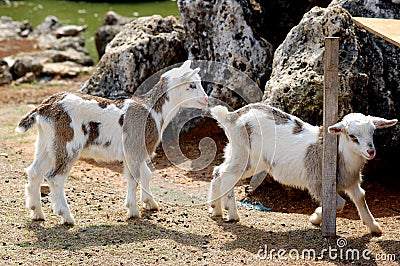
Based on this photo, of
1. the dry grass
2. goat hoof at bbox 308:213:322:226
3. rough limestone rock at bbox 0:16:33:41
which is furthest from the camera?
rough limestone rock at bbox 0:16:33:41

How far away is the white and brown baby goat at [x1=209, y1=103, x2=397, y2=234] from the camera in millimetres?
6953

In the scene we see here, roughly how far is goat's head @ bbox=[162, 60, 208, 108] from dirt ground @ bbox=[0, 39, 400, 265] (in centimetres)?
121

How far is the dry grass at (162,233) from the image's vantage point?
6328 mm

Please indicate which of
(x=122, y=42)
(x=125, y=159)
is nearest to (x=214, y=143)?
(x=122, y=42)

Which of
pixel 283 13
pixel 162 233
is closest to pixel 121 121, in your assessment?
pixel 162 233

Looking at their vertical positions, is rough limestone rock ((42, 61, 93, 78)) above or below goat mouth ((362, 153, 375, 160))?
below

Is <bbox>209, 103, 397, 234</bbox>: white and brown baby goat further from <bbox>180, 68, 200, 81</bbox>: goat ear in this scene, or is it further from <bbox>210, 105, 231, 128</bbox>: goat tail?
<bbox>180, 68, 200, 81</bbox>: goat ear

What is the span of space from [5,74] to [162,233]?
11.0m

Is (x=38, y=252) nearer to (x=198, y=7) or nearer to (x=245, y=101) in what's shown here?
(x=245, y=101)

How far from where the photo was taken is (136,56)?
1081 centimetres

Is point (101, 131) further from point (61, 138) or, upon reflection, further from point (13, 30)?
point (13, 30)

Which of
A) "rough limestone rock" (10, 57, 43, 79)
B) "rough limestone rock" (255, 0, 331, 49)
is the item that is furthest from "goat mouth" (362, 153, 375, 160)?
"rough limestone rock" (10, 57, 43, 79)

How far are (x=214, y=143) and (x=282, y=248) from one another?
393cm

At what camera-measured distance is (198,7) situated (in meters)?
10.7
